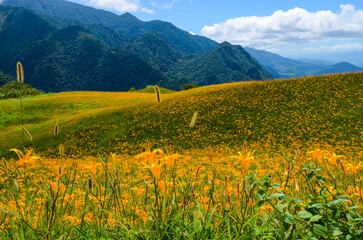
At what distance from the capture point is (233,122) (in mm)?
21828

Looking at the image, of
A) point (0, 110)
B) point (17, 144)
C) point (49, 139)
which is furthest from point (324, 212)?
point (0, 110)

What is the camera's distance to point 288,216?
166 centimetres

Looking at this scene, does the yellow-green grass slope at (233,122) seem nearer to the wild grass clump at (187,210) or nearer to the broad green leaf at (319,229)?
the wild grass clump at (187,210)

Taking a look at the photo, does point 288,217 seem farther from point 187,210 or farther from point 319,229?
point 187,210

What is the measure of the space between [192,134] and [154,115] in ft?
20.4

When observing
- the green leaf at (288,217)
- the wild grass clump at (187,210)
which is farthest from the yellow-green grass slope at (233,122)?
the green leaf at (288,217)

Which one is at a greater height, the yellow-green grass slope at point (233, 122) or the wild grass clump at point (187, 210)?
the wild grass clump at point (187, 210)

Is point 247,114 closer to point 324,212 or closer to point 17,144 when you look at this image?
point 324,212

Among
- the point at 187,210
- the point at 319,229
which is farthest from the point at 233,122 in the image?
the point at 319,229

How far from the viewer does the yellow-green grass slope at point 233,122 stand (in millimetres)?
18828

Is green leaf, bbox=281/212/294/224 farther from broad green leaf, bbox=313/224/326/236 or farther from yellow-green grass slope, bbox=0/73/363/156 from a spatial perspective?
yellow-green grass slope, bbox=0/73/363/156

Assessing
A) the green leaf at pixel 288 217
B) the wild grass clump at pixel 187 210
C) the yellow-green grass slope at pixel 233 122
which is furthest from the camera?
the yellow-green grass slope at pixel 233 122

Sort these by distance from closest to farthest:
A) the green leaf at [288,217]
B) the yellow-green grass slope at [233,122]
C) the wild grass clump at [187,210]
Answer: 1. the green leaf at [288,217]
2. the wild grass clump at [187,210]
3. the yellow-green grass slope at [233,122]

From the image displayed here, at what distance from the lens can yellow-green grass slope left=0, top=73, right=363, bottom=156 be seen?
741 inches
